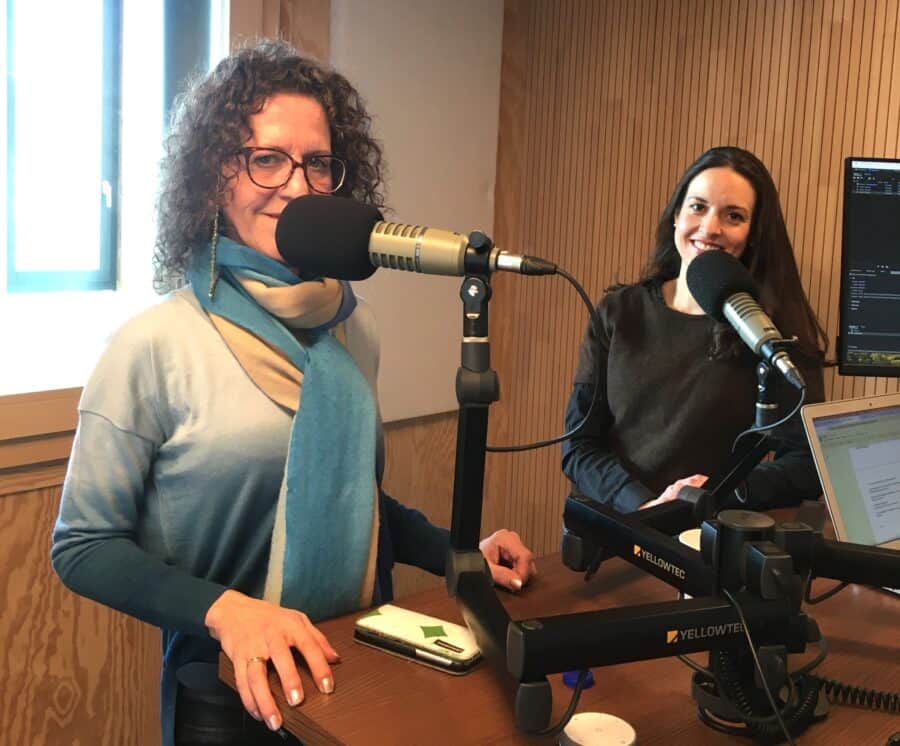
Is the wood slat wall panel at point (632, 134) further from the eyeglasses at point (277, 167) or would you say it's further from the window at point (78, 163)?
the eyeglasses at point (277, 167)

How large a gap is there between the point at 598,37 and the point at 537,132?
35 centimetres

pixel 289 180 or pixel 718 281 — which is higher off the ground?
pixel 289 180

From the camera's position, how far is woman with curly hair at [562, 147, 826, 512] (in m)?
2.07

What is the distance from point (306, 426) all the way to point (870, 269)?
107cm

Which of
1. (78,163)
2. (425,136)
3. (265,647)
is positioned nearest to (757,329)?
(265,647)

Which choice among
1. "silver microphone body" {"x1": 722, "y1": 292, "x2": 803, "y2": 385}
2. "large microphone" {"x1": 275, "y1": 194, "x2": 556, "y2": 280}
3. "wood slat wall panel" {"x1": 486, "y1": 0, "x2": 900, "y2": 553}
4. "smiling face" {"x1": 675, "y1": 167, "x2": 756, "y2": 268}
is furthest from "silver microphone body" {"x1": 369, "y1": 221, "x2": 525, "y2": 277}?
"wood slat wall panel" {"x1": 486, "y1": 0, "x2": 900, "y2": 553}

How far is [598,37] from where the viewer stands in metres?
2.96

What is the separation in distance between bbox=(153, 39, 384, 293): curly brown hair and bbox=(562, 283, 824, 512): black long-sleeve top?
0.84 metres

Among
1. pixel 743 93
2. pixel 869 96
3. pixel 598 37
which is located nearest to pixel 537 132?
pixel 598 37

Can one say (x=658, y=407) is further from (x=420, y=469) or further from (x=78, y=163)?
(x=78, y=163)

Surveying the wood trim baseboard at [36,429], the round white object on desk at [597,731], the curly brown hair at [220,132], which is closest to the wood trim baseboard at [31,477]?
the wood trim baseboard at [36,429]

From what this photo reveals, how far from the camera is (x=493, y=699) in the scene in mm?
1065

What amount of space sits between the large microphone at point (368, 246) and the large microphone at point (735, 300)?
0.89ft

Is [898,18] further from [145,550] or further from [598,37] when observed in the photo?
[145,550]
